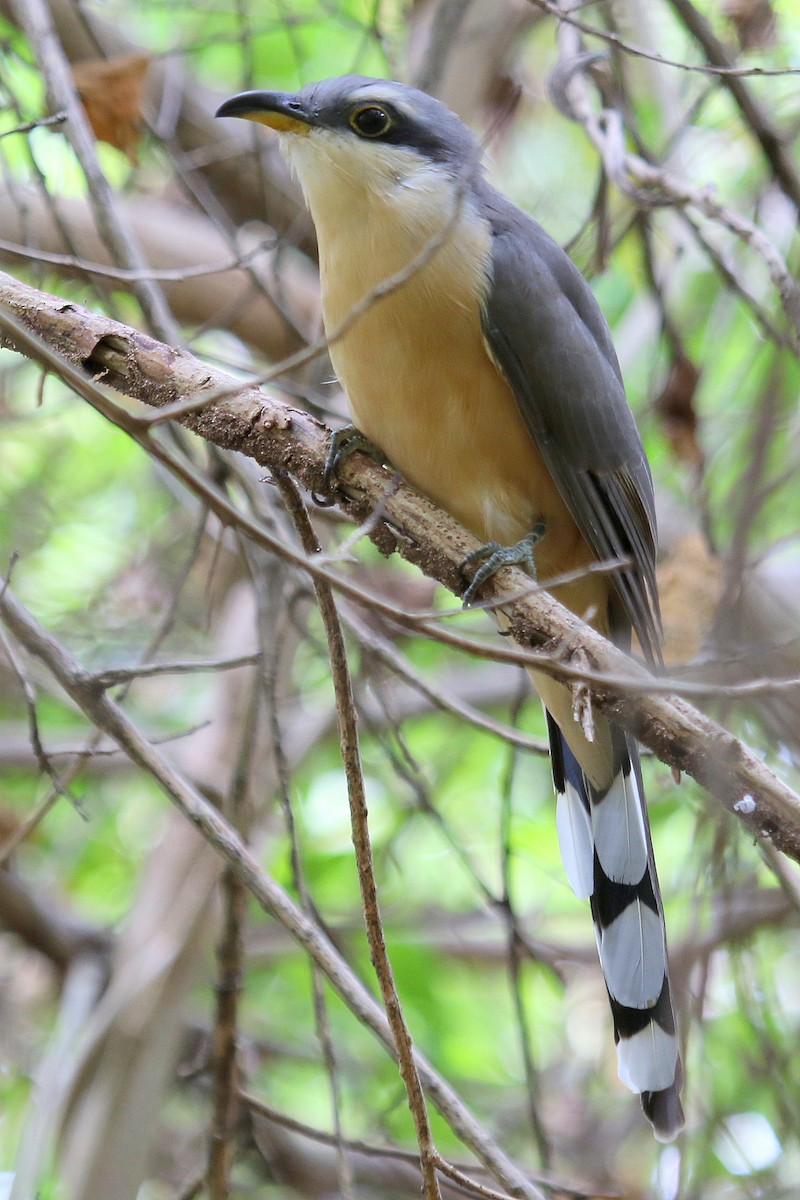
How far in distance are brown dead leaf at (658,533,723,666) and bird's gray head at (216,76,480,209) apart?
53.1 inches

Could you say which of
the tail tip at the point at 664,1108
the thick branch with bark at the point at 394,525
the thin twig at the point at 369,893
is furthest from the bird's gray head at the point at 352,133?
the tail tip at the point at 664,1108

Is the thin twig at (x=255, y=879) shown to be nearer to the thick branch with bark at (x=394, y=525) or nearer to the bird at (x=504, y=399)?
the thick branch with bark at (x=394, y=525)

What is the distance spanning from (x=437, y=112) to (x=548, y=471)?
105 cm

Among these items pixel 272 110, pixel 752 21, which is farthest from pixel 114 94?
pixel 752 21

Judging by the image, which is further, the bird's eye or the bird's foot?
the bird's eye

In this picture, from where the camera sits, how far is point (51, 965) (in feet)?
14.8

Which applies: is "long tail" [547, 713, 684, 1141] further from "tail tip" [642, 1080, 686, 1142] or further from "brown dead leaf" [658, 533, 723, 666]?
"brown dead leaf" [658, 533, 723, 666]

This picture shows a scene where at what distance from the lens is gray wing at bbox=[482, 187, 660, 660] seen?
3033 millimetres

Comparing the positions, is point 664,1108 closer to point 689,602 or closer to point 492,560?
point 492,560

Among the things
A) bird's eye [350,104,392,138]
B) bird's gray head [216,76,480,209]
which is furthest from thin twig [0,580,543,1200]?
bird's eye [350,104,392,138]

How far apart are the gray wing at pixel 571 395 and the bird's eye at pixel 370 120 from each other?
1.12ft

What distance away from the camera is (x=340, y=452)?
2.83m

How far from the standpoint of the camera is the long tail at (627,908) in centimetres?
286

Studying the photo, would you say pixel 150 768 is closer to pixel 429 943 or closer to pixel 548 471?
pixel 548 471
